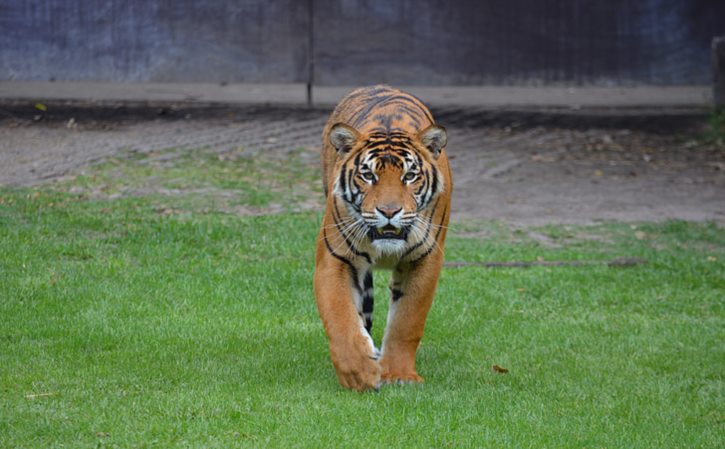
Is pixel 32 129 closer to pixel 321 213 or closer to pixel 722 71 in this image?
pixel 321 213

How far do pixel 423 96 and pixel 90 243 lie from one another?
23.9 ft

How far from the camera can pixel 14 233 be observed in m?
8.29

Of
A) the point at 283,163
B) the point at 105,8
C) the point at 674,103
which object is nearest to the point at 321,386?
the point at 283,163

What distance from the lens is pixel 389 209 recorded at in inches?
211

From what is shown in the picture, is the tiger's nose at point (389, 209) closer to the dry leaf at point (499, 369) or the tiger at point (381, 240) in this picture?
the tiger at point (381, 240)

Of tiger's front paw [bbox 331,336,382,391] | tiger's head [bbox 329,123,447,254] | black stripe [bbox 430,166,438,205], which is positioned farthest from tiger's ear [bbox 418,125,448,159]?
tiger's front paw [bbox 331,336,382,391]

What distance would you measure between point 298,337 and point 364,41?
310 inches

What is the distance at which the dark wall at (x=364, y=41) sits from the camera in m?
13.3

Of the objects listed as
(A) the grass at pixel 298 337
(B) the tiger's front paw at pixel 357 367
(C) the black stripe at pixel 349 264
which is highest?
(C) the black stripe at pixel 349 264

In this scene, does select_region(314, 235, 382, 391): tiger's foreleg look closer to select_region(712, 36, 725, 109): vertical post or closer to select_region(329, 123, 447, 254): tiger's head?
select_region(329, 123, 447, 254): tiger's head

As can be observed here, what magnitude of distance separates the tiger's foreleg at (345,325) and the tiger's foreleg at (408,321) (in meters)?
0.11

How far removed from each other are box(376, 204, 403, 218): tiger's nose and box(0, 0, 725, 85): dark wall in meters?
8.50

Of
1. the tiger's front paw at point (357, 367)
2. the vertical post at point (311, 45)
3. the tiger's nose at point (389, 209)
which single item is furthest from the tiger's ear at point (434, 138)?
the vertical post at point (311, 45)

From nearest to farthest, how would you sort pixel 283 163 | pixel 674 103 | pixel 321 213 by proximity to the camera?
pixel 321 213 < pixel 283 163 < pixel 674 103
